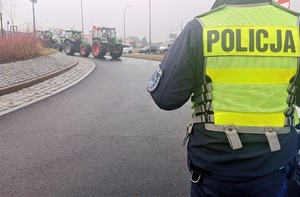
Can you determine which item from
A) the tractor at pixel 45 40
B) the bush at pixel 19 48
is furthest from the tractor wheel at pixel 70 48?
the bush at pixel 19 48

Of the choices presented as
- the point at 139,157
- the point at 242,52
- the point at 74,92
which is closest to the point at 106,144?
the point at 139,157

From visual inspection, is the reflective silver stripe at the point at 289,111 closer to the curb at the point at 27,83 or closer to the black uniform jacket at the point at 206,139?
Answer: the black uniform jacket at the point at 206,139

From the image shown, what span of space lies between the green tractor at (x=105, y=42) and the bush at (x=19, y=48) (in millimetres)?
8489

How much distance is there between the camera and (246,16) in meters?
1.69

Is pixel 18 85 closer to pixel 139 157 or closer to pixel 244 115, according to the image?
pixel 139 157

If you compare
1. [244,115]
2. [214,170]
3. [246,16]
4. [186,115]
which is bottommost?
[186,115]

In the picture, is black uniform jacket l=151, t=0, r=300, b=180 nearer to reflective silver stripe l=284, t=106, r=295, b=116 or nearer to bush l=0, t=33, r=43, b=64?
reflective silver stripe l=284, t=106, r=295, b=116

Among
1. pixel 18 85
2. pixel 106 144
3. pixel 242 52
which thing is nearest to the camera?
pixel 242 52

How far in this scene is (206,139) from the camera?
1.74 m

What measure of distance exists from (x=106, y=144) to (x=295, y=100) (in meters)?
3.64

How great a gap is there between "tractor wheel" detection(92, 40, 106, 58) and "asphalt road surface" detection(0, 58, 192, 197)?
54.4ft

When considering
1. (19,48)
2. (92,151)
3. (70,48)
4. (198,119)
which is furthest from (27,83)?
(70,48)

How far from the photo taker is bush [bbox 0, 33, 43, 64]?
13.0 meters

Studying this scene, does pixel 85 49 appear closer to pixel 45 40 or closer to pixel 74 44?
pixel 74 44
